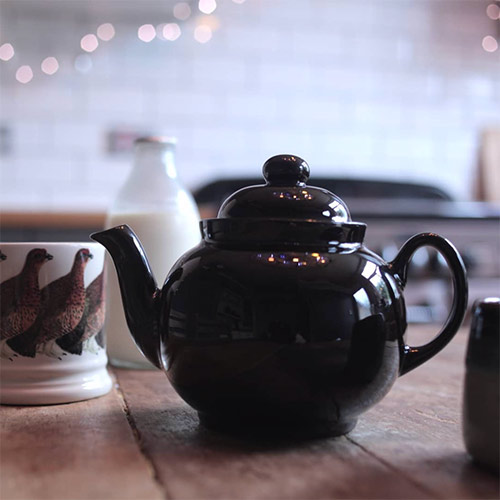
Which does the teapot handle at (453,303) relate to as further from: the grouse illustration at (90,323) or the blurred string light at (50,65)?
the blurred string light at (50,65)

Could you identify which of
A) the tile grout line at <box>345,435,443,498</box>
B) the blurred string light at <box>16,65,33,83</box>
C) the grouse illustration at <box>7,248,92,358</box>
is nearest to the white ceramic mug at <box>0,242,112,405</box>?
the grouse illustration at <box>7,248,92,358</box>

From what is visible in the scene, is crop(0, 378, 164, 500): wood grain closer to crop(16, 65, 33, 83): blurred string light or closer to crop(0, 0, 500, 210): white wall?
crop(0, 0, 500, 210): white wall

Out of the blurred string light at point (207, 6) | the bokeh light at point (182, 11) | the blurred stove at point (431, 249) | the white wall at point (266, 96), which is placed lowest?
the blurred stove at point (431, 249)

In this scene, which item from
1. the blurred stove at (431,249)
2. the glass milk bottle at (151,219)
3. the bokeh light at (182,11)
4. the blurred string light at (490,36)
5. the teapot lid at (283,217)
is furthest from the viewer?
the blurred string light at (490,36)

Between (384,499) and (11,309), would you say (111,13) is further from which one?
(384,499)

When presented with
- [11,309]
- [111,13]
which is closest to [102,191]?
[111,13]

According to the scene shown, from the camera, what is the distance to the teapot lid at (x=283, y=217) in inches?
21.2

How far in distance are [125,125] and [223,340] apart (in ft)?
6.89

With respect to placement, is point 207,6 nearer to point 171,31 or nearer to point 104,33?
point 171,31

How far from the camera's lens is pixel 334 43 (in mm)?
2738

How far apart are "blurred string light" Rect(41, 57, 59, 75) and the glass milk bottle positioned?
1617mm

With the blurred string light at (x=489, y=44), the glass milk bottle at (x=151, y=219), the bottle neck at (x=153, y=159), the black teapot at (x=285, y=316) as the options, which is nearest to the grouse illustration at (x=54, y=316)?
the black teapot at (x=285, y=316)

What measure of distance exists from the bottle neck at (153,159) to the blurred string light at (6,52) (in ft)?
5.40

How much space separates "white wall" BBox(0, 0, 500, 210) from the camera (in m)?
2.43
